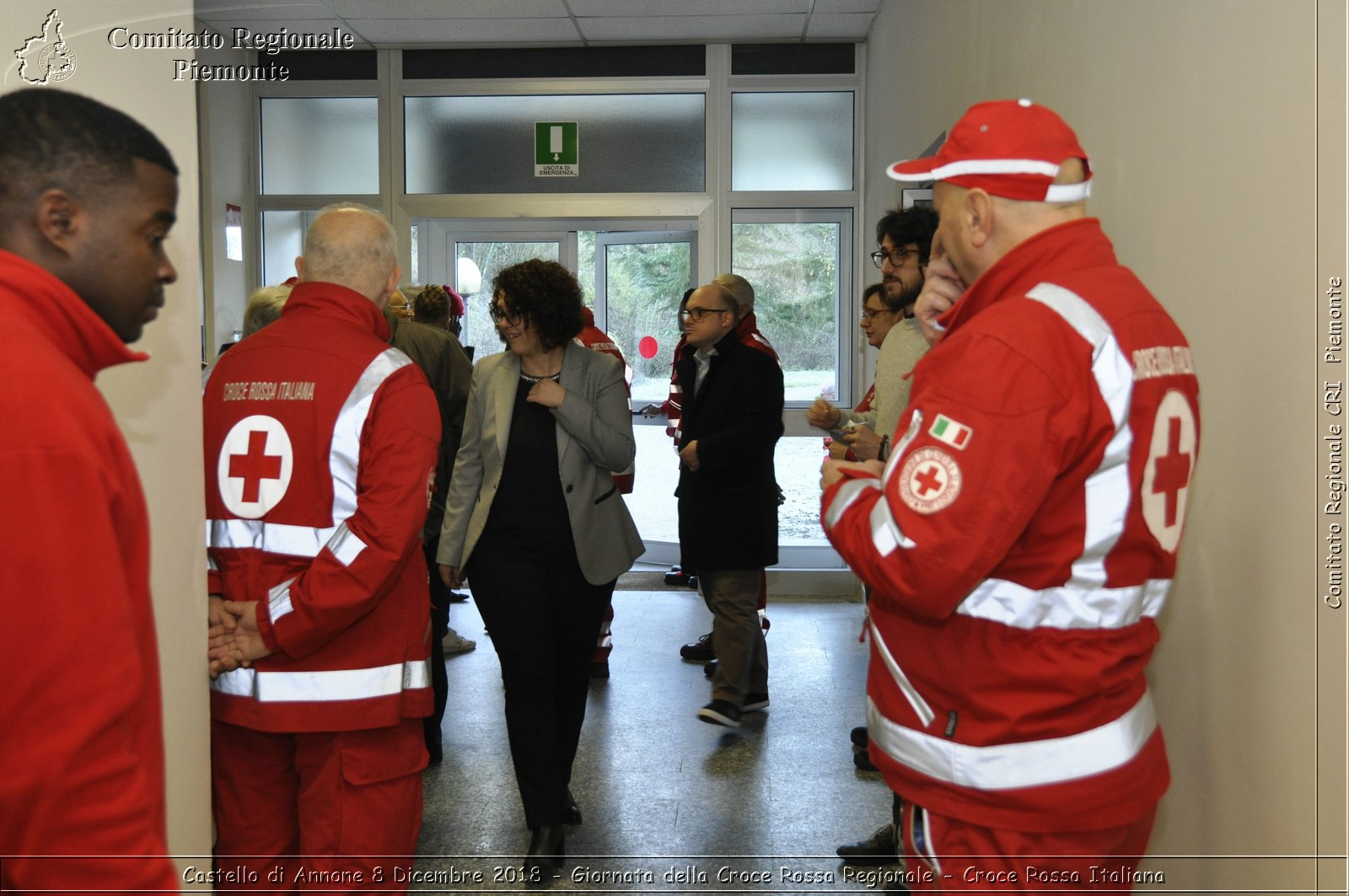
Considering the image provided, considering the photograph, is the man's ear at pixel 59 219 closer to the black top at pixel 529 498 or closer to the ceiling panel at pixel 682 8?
the black top at pixel 529 498

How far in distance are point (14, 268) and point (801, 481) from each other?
6.47m

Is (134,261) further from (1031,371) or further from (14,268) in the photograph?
(1031,371)

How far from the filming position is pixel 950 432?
155 centimetres

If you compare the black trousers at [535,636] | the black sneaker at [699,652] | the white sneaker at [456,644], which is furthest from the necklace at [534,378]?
the white sneaker at [456,644]

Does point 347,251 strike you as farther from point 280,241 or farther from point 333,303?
point 280,241

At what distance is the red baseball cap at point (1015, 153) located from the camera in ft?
5.55

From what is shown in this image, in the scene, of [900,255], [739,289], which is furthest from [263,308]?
[739,289]

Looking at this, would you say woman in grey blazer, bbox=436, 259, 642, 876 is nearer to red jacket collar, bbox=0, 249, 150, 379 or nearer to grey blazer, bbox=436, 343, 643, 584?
grey blazer, bbox=436, 343, 643, 584

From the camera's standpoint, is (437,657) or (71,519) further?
(437,657)

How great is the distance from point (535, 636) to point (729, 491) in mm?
1421

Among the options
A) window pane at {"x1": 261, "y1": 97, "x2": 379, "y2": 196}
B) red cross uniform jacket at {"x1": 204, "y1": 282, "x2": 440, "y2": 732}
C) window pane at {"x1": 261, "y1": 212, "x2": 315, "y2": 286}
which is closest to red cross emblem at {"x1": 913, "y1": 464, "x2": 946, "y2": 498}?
red cross uniform jacket at {"x1": 204, "y1": 282, "x2": 440, "y2": 732}

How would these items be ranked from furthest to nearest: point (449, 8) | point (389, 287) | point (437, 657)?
point (449, 8) → point (437, 657) → point (389, 287)

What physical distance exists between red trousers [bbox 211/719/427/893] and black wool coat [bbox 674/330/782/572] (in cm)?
211

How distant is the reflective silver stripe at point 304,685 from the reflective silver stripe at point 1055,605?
1225 millimetres
